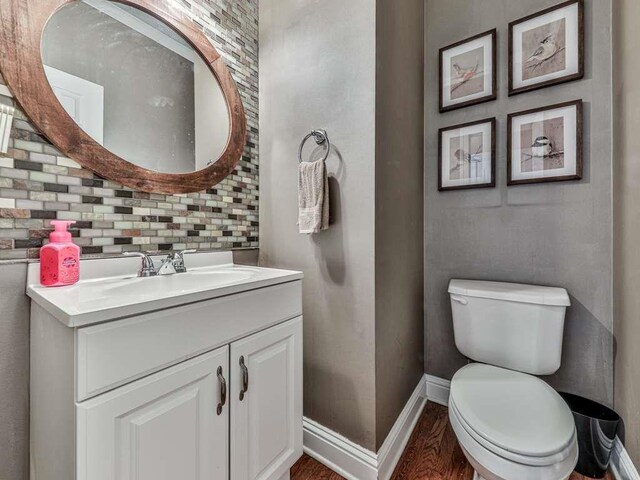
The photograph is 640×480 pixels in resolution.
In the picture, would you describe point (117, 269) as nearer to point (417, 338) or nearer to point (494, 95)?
point (417, 338)

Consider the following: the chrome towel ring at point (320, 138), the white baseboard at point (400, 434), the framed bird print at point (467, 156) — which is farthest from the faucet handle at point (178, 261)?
the framed bird print at point (467, 156)

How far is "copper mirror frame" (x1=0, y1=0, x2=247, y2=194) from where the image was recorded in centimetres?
81

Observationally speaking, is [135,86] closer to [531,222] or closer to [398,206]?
[398,206]

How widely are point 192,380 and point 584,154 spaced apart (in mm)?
1762

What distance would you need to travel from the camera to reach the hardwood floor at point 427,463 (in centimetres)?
123

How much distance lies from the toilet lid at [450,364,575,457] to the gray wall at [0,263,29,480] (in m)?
1.32

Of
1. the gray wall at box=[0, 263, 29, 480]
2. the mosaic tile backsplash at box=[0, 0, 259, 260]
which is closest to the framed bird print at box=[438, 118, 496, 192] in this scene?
the mosaic tile backsplash at box=[0, 0, 259, 260]

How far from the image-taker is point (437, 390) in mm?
1712

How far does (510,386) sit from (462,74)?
60.5 inches

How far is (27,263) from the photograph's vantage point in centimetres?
83

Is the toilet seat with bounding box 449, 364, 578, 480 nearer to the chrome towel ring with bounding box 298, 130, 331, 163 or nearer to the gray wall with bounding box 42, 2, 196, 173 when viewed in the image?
the chrome towel ring with bounding box 298, 130, 331, 163

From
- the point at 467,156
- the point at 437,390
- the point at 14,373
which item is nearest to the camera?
the point at 14,373

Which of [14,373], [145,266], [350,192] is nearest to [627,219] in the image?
[350,192]

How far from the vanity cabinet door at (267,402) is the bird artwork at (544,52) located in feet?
5.37
